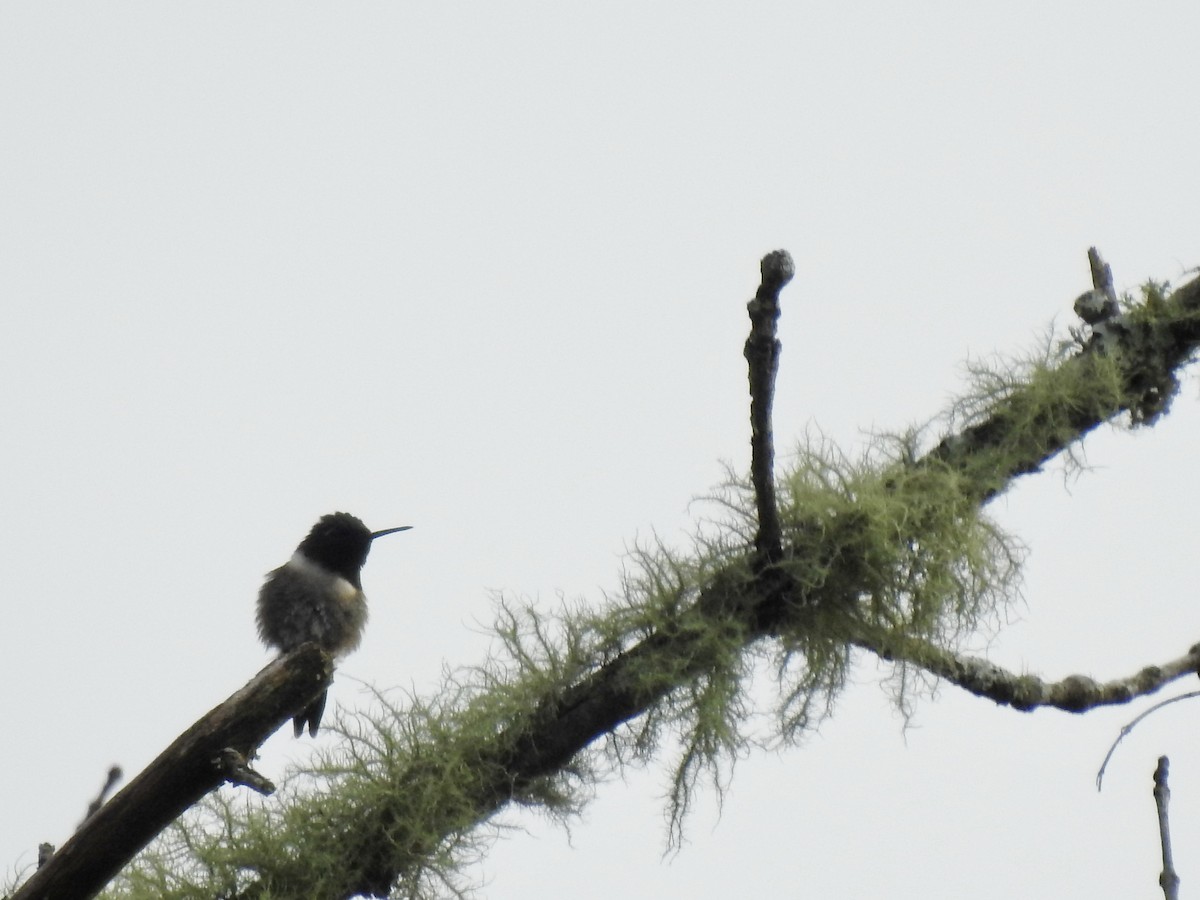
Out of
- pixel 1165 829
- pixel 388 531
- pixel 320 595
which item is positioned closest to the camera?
pixel 1165 829

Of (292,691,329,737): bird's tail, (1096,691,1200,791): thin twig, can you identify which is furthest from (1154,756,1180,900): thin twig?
(292,691,329,737): bird's tail

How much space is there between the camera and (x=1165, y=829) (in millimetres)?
1338

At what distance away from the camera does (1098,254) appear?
233cm

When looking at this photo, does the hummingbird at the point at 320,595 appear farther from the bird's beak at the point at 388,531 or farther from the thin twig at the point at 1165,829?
the thin twig at the point at 1165,829

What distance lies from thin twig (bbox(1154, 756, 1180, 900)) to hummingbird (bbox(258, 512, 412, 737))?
3181 mm

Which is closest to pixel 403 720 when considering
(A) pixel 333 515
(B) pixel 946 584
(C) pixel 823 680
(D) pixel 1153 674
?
(C) pixel 823 680

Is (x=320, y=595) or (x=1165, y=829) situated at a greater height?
(x=320, y=595)

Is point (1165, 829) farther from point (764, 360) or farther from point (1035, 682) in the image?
point (1035, 682)

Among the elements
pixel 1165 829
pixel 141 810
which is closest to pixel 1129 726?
pixel 1165 829

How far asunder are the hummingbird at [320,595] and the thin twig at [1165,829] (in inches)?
125

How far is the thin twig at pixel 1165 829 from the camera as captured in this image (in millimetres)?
1272

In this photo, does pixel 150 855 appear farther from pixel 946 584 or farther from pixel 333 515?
pixel 333 515

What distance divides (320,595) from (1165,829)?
3385mm

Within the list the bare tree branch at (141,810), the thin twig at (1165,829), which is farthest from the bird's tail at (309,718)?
the thin twig at (1165,829)
